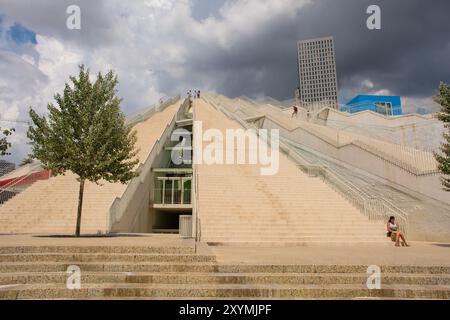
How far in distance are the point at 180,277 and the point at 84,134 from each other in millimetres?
7791

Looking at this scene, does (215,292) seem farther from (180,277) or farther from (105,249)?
(105,249)

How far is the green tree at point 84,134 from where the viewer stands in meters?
11.1

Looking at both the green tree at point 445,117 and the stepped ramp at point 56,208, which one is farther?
the stepped ramp at point 56,208

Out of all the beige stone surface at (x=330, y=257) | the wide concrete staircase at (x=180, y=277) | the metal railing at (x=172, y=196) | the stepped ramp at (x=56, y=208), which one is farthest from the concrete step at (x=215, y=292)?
the metal railing at (x=172, y=196)

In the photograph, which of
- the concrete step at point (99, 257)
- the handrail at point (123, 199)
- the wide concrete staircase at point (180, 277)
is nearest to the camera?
the wide concrete staircase at point (180, 277)

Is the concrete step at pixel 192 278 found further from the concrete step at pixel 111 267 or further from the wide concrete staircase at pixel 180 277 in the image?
the concrete step at pixel 111 267

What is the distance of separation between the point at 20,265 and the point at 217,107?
34.3 m

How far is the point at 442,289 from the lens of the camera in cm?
538

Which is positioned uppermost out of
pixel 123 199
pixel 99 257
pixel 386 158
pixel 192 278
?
pixel 386 158

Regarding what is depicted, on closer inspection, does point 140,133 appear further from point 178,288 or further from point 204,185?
point 178,288

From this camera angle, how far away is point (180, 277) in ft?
18.4

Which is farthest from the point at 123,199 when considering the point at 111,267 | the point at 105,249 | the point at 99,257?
the point at 111,267

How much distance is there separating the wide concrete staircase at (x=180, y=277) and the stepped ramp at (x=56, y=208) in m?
6.13
